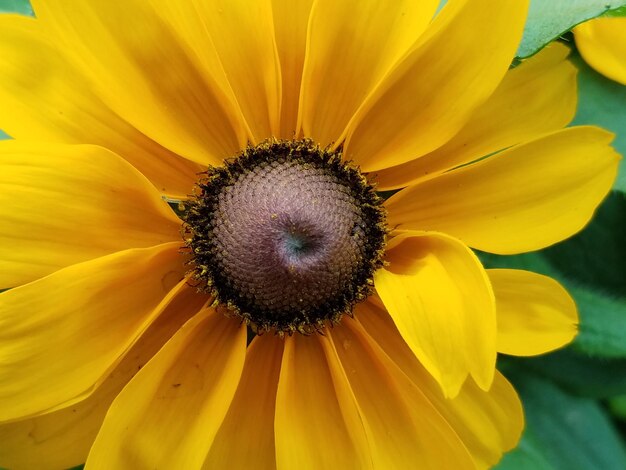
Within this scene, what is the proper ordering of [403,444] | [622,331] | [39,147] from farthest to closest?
[622,331] → [403,444] → [39,147]

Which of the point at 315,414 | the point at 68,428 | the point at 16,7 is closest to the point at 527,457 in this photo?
the point at 315,414

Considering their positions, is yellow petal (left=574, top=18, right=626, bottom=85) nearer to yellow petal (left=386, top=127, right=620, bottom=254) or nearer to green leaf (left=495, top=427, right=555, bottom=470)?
yellow petal (left=386, top=127, right=620, bottom=254)

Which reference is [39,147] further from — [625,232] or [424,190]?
[625,232]

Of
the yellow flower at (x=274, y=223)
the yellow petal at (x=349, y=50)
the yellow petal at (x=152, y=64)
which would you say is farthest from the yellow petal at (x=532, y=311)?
the yellow petal at (x=152, y=64)

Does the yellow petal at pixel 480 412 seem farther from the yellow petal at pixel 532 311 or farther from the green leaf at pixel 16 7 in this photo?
the green leaf at pixel 16 7

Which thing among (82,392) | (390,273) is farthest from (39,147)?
(390,273)
